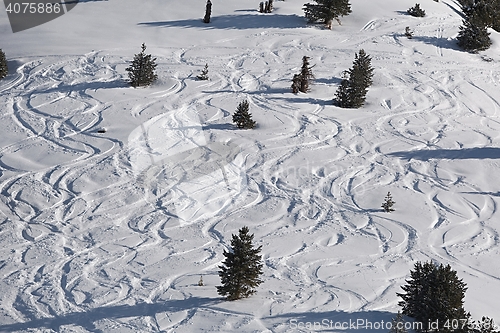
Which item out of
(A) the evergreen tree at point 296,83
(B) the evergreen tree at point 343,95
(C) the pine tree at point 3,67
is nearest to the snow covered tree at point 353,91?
(B) the evergreen tree at point 343,95

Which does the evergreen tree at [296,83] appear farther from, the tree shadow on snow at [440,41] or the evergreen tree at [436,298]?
the evergreen tree at [436,298]

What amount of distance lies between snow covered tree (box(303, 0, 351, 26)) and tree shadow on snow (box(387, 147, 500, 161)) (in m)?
8.78

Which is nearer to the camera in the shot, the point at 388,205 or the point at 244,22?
the point at 388,205

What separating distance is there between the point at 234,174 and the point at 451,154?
4749 millimetres

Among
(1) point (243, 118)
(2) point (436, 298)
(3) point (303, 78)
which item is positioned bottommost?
(1) point (243, 118)

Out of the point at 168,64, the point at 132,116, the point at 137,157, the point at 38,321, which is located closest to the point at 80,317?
the point at 38,321

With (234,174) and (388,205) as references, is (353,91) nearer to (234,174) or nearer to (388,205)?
(234,174)

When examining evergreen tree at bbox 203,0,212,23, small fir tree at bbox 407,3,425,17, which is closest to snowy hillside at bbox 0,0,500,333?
evergreen tree at bbox 203,0,212,23

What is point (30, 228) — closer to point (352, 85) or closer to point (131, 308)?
point (131, 308)

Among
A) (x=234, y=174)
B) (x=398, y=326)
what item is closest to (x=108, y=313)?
(x=398, y=326)

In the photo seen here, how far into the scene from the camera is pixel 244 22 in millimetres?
22672

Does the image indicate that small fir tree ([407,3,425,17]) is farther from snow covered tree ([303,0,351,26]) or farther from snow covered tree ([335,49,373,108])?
snow covered tree ([335,49,373,108])

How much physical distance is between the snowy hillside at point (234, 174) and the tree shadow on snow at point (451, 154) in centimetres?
6

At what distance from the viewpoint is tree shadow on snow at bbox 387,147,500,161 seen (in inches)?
571
